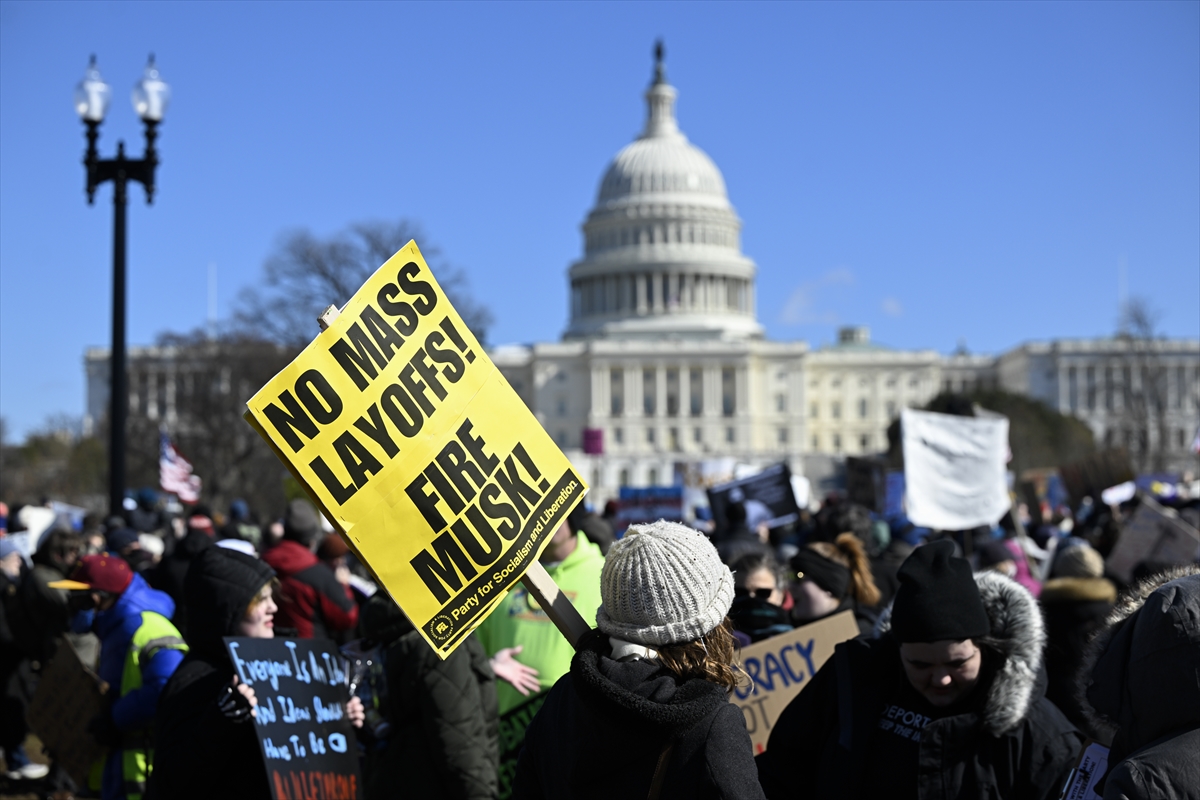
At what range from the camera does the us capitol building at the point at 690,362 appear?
97.9m

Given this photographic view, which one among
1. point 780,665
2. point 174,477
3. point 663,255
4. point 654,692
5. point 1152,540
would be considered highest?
point 663,255

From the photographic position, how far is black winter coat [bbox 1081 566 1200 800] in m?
2.33

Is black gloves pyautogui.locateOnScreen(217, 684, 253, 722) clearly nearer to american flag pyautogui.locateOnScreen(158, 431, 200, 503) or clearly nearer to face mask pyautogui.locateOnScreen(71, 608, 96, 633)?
face mask pyautogui.locateOnScreen(71, 608, 96, 633)

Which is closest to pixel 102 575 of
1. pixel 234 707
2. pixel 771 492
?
pixel 234 707

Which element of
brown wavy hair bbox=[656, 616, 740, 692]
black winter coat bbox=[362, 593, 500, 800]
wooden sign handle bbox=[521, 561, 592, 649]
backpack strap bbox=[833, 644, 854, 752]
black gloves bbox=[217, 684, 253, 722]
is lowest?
black winter coat bbox=[362, 593, 500, 800]

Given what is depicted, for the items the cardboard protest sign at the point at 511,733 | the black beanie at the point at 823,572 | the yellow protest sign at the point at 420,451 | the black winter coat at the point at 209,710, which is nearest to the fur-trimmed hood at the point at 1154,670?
the yellow protest sign at the point at 420,451

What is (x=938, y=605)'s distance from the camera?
11.2 ft

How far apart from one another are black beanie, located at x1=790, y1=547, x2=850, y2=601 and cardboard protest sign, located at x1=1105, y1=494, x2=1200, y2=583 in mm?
4697

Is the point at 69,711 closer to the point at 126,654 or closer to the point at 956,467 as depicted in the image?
the point at 126,654

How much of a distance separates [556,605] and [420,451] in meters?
0.46

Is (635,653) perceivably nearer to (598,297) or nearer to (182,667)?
(182,667)

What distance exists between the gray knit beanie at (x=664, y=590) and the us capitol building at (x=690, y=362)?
297 ft

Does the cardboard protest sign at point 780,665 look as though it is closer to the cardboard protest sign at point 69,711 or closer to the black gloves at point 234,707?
the black gloves at point 234,707

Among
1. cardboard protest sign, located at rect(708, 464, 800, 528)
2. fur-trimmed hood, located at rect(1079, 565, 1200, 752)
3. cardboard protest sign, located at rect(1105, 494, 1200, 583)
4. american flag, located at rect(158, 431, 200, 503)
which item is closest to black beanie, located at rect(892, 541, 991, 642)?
fur-trimmed hood, located at rect(1079, 565, 1200, 752)
